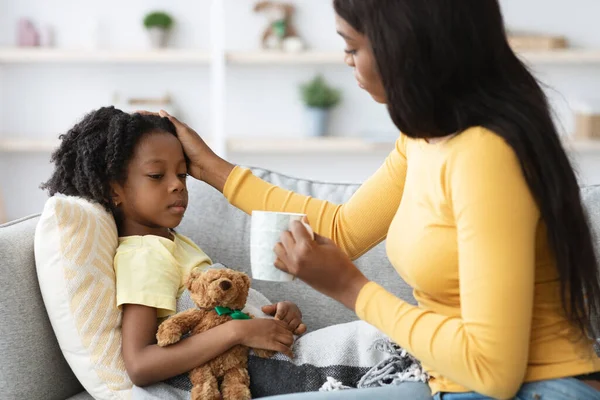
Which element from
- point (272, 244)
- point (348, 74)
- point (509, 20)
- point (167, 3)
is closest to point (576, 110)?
point (509, 20)

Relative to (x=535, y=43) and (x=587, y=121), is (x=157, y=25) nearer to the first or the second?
(x=535, y=43)

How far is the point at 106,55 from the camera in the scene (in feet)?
15.4

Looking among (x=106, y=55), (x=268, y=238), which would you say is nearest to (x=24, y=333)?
(x=268, y=238)

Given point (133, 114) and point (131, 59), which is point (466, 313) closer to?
point (133, 114)

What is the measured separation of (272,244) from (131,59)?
12.0ft

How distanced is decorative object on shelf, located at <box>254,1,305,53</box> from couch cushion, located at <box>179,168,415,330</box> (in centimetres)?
278

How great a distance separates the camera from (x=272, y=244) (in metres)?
1.26

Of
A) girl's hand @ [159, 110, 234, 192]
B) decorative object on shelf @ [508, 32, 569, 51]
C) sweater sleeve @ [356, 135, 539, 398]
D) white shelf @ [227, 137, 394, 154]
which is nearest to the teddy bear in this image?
girl's hand @ [159, 110, 234, 192]

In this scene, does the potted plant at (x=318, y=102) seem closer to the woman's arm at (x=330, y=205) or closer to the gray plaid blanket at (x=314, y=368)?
the woman's arm at (x=330, y=205)

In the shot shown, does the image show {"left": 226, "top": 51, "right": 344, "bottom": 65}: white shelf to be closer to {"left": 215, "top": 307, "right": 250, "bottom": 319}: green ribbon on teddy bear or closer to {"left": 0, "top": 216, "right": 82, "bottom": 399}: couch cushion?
{"left": 0, "top": 216, "right": 82, "bottom": 399}: couch cushion

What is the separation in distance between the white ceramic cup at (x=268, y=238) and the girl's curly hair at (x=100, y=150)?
0.59 m

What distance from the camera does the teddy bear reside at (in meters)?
1.56

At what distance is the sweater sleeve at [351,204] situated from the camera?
5.38 feet

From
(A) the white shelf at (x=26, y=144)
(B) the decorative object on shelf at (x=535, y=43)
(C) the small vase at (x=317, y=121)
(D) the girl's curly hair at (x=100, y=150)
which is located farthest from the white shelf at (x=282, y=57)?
(D) the girl's curly hair at (x=100, y=150)
